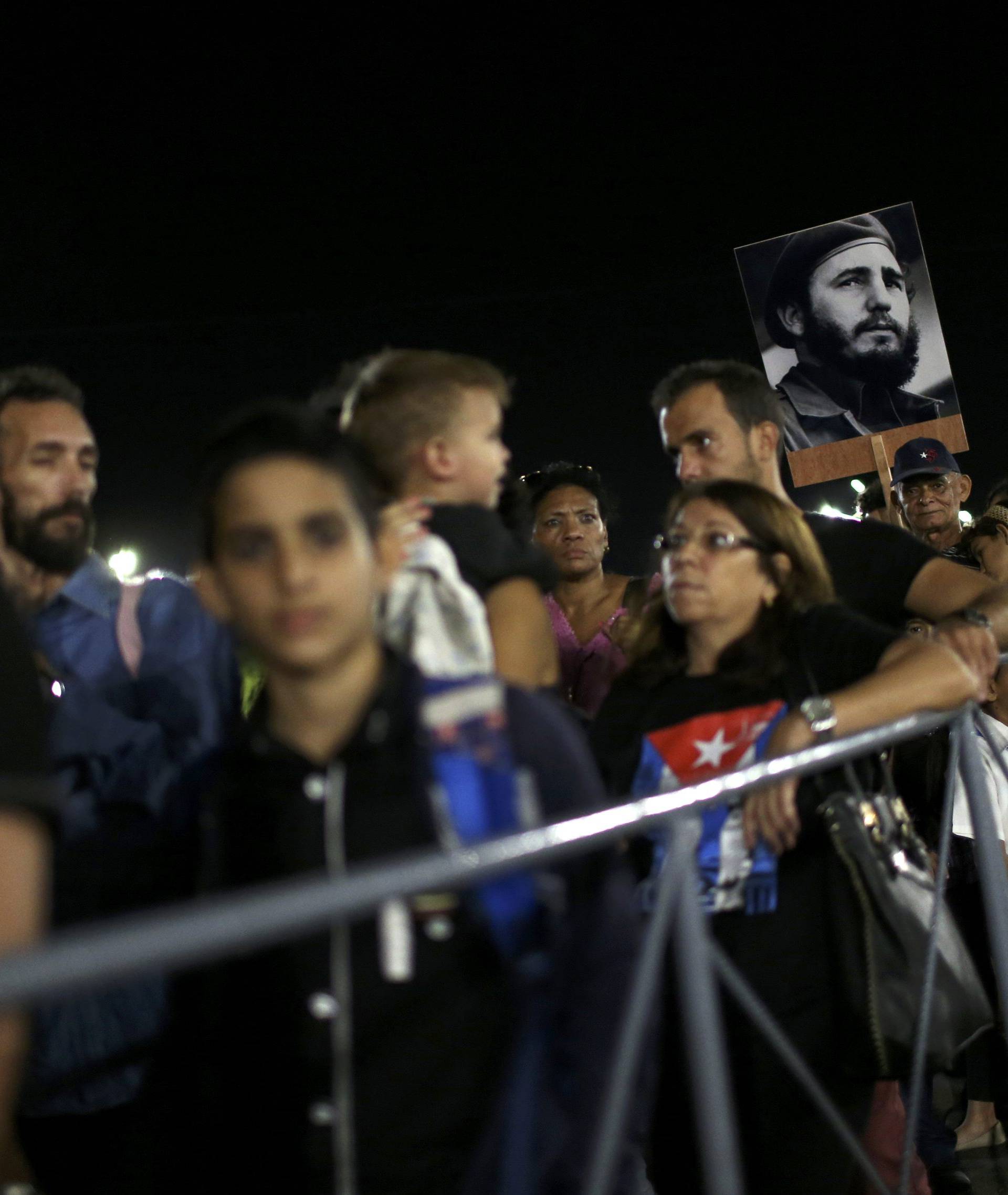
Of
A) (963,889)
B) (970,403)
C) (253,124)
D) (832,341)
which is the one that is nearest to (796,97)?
(970,403)

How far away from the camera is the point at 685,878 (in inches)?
59.2

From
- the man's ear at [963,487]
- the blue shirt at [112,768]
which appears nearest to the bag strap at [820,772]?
the blue shirt at [112,768]

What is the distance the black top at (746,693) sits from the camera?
2363 millimetres

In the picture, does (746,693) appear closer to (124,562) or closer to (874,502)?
(874,502)

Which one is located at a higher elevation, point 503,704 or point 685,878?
point 503,704

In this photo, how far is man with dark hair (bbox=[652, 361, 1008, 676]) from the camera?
279 cm

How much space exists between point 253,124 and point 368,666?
13.7 metres

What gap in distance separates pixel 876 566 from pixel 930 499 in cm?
206

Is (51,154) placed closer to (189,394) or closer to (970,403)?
(189,394)

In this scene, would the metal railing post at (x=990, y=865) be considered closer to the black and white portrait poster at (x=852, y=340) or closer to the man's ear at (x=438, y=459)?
the man's ear at (x=438, y=459)

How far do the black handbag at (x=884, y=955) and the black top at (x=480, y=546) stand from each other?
2.23ft

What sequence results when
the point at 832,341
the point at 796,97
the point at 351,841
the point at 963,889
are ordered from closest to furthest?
the point at 351,841 → the point at 963,889 → the point at 832,341 → the point at 796,97

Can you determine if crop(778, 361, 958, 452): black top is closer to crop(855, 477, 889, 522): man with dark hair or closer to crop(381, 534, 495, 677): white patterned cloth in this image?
Result: crop(855, 477, 889, 522): man with dark hair

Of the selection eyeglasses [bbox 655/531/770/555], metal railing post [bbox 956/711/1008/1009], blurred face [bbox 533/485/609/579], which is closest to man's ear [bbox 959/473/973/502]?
blurred face [bbox 533/485/609/579]
